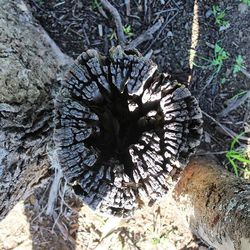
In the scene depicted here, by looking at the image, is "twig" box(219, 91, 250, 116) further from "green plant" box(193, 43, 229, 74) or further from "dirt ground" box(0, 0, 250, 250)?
"green plant" box(193, 43, 229, 74)

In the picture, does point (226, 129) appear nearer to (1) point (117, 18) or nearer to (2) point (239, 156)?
(2) point (239, 156)

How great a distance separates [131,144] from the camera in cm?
208

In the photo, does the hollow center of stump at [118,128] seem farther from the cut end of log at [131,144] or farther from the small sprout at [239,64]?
the small sprout at [239,64]

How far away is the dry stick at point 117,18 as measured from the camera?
2.86 m

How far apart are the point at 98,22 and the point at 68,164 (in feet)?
4.38

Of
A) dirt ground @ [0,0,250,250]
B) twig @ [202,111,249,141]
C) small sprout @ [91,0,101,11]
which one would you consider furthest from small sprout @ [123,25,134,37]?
twig @ [202,111,249,141]

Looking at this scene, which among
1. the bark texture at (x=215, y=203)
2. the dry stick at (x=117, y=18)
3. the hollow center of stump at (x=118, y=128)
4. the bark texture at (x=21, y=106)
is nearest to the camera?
the bark texture at (x=215, y=203)

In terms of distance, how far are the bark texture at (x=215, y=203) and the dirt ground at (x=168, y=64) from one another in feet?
1.44

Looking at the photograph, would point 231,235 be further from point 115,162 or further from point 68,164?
point 68,164

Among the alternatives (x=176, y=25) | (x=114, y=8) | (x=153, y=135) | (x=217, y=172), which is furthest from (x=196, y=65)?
(x=153, y=135)

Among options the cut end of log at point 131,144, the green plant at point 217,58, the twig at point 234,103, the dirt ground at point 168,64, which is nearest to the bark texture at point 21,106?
the cut end of log at point 131,144

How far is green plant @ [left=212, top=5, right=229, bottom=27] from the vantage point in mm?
2912

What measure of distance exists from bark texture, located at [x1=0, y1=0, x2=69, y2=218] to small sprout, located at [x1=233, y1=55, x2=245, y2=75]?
4.12ft

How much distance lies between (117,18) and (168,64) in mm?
438
